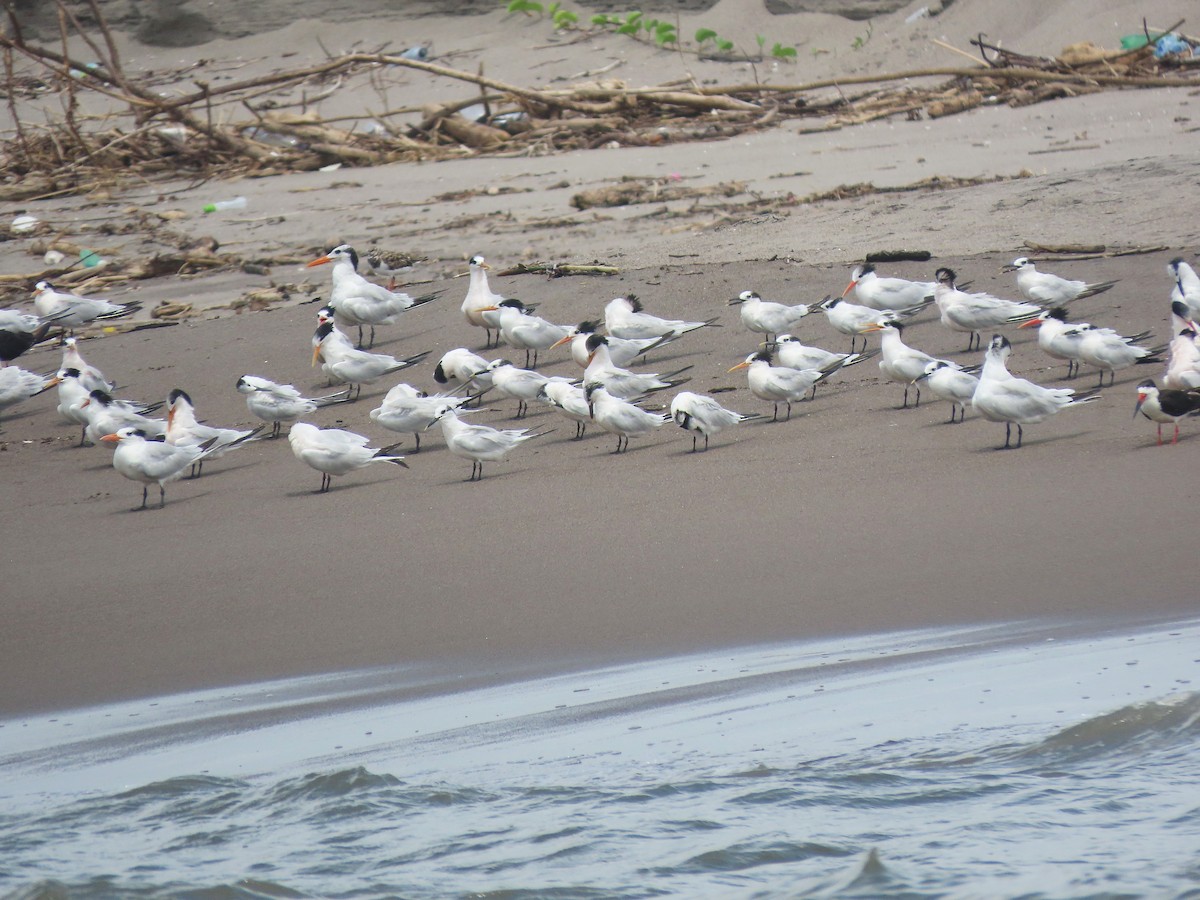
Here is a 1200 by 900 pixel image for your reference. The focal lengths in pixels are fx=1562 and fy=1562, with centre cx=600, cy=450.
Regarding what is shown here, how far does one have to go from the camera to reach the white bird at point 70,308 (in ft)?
40.3

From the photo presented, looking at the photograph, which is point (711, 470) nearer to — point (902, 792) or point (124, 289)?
point (902, 792)

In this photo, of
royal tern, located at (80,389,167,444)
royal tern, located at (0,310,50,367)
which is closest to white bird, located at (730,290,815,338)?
royal tern, located at (80,389,167,444)

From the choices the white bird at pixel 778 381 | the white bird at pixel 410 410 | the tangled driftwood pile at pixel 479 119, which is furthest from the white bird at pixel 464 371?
the tangled driftwood pile at pixel 479 119

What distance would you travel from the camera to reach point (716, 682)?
532 cm

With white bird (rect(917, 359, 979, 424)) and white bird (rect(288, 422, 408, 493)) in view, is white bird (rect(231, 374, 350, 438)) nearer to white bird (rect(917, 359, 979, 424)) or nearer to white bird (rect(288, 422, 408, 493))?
white bird (rect(288, 422, 408, 493))

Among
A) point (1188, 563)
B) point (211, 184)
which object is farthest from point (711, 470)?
point (211, 184)

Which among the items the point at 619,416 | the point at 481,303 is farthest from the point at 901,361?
the point at 481,303

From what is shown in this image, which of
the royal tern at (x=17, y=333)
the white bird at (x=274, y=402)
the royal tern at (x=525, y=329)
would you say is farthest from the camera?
the royal tern at (x=17, y=333)

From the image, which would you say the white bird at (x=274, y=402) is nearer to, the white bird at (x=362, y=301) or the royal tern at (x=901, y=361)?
the white bird at (x=362, y=301)

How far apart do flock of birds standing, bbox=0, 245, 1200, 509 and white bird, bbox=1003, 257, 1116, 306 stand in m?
0.01

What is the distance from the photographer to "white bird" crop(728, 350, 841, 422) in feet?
29.9

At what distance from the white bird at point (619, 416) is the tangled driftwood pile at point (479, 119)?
7711 millimetres

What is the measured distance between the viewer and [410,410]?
952 cm

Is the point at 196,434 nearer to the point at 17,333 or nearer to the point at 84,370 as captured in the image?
the point at 84,370
